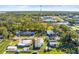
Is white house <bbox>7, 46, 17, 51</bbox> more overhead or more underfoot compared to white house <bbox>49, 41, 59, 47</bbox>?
more underfoot

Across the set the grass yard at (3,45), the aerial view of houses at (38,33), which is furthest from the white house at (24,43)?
the grass yard at (3,45)

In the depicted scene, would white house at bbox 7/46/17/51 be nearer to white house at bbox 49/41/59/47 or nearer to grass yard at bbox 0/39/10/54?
grass yard at bbox 0/39/10/54

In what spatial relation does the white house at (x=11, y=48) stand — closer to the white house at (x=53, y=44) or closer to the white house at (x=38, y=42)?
the white house at (x=38, y=42)

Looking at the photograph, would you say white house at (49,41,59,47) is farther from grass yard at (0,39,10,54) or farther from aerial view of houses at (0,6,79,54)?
grass yard at (0,39,10,54)

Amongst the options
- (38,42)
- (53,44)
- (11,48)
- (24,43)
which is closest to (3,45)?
(11,48)

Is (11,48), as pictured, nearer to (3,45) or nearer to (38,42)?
(3,45)

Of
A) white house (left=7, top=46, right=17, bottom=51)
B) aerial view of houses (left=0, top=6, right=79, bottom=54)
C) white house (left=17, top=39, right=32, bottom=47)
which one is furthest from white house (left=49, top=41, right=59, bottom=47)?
white house (left=7, top=46, right=17, bottom=51)

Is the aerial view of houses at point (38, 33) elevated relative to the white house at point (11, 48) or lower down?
elevated
